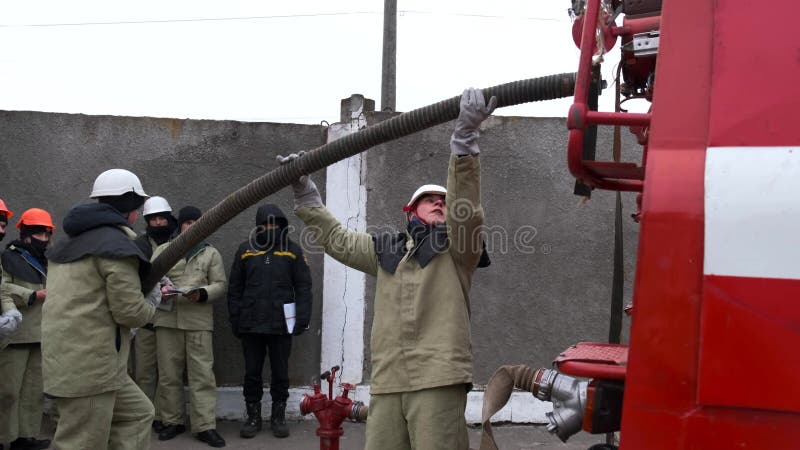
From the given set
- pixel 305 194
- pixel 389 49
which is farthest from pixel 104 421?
pixel 389 49

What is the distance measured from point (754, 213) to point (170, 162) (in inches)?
246

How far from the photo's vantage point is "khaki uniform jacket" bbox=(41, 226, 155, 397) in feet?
13.8

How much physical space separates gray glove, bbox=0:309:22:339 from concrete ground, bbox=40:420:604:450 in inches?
61.2

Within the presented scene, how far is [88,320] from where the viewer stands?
426 cm

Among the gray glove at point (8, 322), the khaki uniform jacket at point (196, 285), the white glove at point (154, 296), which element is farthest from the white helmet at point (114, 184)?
the khaki uniform jacket at point (196, 285)

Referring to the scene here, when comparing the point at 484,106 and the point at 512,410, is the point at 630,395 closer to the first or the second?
the point at 484,106

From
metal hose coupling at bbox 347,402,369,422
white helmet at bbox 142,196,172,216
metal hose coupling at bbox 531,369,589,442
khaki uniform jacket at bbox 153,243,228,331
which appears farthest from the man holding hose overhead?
white helmet at bbox 142,196,172,216

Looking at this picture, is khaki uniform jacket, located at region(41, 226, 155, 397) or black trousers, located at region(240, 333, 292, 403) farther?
black trousers, located at region(240, 333, 292, 403)

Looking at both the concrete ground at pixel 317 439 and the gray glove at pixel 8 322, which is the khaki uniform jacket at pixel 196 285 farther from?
the gray glove at pixel 8 322

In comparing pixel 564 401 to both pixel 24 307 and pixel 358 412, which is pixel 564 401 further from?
pixel 24 307

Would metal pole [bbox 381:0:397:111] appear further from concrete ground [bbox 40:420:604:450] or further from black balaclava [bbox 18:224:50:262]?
black balaclava [bbox 18:224:50:262]

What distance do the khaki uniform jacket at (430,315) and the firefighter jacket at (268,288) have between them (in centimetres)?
272

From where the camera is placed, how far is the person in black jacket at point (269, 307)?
6473 millimetres

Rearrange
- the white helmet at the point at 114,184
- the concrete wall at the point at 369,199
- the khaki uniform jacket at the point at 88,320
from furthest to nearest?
the concrete wall at the point at 369,199 → the white helmet at the point at 114,184 → the khaki uniform jacket at the point at 88,320
